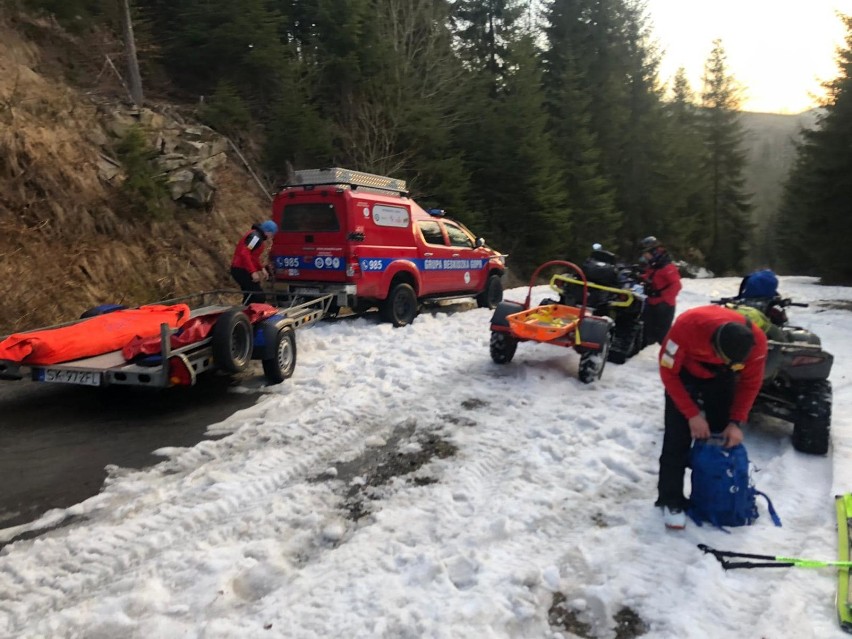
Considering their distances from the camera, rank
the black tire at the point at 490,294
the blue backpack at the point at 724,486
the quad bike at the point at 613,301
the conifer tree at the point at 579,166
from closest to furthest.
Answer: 1. the blue backpack at the point at 724,486
2. the quad bike at the point at 613,301
3. the black tire at the point at 490,294
4. the conifer tree at the point at 579,166

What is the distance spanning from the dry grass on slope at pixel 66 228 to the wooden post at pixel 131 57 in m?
1.57

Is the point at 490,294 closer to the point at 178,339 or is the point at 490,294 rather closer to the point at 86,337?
the point at 178,339

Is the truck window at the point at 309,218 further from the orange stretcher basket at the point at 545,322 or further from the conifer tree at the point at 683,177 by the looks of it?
the conifer tree at the point at 683,177

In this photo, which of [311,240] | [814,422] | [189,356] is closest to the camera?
[814,422]

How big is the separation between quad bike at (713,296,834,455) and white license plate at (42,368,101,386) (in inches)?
223

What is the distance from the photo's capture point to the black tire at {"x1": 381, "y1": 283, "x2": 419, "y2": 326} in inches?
397

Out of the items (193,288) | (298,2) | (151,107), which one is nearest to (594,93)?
(298,2)

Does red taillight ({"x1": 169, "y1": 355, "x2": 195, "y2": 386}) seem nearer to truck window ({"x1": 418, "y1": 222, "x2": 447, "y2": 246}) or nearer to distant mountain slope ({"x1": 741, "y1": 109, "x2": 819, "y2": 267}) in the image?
truck window ({"x1": 418, "y1": 222, "x2": 447, "y2": 246})

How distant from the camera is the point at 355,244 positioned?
945 cm

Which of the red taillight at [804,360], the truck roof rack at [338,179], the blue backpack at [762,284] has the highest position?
the truck roof rack at [338,179]

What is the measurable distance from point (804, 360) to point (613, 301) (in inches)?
126

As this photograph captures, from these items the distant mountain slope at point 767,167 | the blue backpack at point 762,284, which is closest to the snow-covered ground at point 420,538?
the blue backpack at point 762,284

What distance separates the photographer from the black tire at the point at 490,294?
12930 mm

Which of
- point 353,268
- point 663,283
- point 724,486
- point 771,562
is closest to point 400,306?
point 353,268
